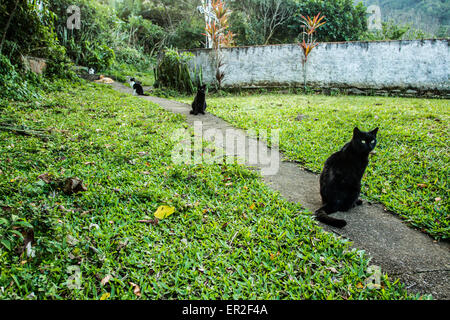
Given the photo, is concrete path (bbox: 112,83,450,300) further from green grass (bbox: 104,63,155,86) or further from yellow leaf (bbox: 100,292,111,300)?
green grass (bbox: 104,63,155,86)

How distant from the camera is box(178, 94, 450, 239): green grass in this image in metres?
2.55

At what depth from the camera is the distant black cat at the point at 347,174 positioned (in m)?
2.28

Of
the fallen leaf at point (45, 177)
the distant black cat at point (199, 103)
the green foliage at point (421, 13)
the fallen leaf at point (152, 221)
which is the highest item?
the green foliage at point (421, 13)

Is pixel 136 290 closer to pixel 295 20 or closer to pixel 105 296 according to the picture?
pixel 105 296

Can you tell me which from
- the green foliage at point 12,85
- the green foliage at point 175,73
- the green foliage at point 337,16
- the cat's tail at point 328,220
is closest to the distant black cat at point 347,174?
the cat's tail at point 328,220

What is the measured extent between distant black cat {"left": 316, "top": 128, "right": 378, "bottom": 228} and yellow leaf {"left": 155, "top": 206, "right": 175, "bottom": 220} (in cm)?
132

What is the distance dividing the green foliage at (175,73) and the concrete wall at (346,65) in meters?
0.85

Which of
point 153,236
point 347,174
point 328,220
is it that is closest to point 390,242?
point 328,220

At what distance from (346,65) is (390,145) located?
6.37m

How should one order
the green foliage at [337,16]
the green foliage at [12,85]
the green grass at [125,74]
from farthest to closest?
1. the green foliage at [337,16]
2. the green grass at [125,74]
3. the green foliage at [12,85]

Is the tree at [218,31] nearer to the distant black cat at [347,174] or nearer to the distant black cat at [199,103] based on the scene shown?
the distant black cat at [199,103]

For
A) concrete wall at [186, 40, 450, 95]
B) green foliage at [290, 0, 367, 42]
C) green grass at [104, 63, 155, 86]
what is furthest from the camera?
green foliage at [290, 0, 367, 42]

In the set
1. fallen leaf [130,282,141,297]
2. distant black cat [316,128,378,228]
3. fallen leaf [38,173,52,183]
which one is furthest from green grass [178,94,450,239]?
fallen leaf [38,173,52,183]
